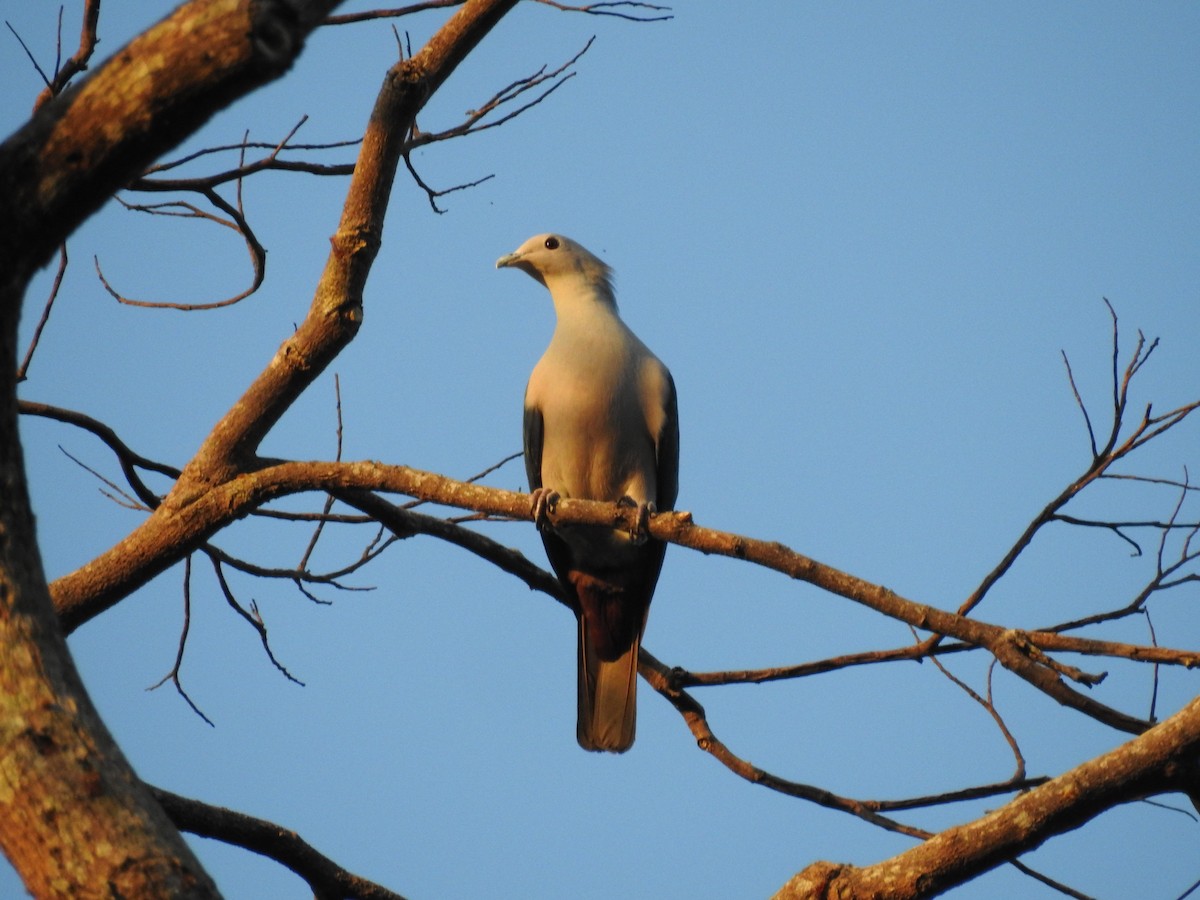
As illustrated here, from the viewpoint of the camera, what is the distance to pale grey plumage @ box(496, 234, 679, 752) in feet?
16.5

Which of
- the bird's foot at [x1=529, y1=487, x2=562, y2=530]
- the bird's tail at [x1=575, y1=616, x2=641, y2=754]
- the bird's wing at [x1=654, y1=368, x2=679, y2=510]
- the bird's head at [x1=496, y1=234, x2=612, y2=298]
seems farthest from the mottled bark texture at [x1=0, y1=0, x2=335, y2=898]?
the bird's head at [x1=496, y1=234, x2=612, y2=298]

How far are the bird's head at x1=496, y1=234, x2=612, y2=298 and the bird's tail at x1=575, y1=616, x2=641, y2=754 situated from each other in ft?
5.95

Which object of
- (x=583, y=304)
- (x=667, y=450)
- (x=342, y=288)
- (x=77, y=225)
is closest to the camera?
(x=77, y=225)

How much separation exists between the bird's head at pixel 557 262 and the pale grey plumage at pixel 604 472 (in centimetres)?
60

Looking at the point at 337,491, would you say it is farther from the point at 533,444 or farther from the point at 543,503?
the point at 533,444

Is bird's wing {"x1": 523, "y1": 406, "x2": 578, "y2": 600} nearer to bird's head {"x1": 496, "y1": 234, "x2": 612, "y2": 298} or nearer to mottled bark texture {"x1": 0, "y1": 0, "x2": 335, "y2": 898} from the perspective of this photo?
bird's head {"x1": 496, "y1": 234, "x2": 612, "y2": 298}

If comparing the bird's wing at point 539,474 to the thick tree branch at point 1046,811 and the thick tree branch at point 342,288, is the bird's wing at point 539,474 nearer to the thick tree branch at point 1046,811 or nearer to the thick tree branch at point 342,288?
the thick tree branch at point 342,288

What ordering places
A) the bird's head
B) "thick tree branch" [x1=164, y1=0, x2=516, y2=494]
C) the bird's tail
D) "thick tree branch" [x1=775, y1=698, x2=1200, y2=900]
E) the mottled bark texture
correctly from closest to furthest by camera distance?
1. the mottled bark texture
2. "thick tree branch" [x1=775, y1=698, x2=1200, y2=900]
3. "thick tree branch" [x1=164, y1=0, x2=516, y2=494]
4. the bird's tail
5. the bird's head

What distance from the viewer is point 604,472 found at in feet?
16.8

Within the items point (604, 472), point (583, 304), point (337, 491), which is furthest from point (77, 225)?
point (583, 304)

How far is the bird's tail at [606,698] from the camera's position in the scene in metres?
4.95

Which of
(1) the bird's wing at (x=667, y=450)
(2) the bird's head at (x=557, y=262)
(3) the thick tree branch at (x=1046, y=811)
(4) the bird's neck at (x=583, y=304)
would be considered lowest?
(3) the thick tree branch at (x=1046, y=811)

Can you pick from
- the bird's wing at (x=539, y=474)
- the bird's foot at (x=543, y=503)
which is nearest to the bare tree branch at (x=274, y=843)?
the bird's foot at (x=543, y=503)

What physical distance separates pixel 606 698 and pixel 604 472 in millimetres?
988
